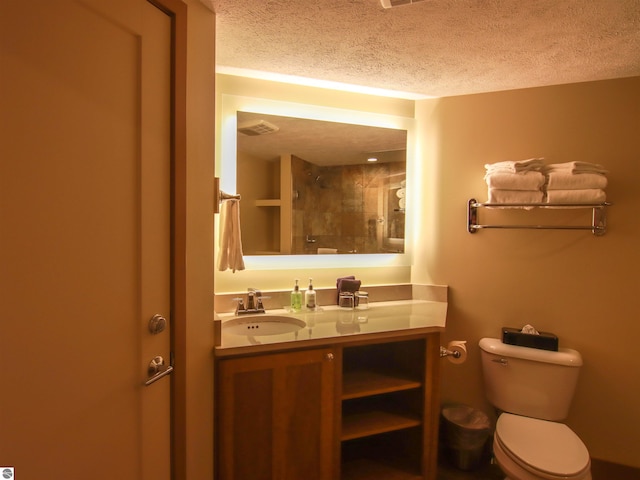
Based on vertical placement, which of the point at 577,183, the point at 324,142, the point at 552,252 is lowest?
the point at 552,252

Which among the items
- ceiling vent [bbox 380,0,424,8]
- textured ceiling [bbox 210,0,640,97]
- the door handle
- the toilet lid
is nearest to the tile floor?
the toilet lid

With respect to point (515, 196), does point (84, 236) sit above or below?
below

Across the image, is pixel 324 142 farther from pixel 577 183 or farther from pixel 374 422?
pixel 374 422

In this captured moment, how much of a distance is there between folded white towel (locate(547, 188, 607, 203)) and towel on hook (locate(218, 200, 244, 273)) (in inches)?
64.9

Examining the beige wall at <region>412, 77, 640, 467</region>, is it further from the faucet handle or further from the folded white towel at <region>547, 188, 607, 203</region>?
the faucet handle

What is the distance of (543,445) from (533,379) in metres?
0.35

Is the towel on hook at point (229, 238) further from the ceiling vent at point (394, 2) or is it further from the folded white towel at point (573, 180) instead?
the folded white towel at point (573, 180)

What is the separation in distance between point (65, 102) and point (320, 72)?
1322mm

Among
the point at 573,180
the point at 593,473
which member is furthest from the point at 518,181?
the point at 593,473

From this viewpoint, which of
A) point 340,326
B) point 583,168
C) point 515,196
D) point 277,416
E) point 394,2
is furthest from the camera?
point 515,196

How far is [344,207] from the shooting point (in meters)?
2.11

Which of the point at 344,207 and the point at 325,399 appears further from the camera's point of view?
the point at 344,207

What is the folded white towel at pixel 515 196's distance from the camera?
1.81 metres

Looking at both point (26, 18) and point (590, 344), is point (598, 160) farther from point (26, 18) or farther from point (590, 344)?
point (26, 18)
